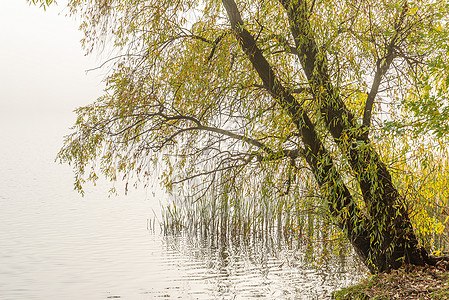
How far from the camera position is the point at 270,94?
7.12 metres

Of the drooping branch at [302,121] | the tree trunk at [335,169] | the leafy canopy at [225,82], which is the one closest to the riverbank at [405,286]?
the tree trunk at [335,169]

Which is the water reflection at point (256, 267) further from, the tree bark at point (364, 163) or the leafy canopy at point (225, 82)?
the leafy canopy at point (225, 82)

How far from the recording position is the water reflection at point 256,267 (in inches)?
348

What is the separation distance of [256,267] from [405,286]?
4387mm

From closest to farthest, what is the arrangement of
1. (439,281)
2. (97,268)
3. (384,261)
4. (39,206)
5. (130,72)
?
1. (439,281)
2. (384,261)
3. (130,72)
4. (97,268)
5. (39,206)

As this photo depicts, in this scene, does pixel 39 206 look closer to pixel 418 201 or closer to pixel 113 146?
pixel 113 146

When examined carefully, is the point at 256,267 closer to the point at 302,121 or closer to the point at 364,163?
the point at 302,121

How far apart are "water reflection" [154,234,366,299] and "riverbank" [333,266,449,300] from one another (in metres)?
0.71

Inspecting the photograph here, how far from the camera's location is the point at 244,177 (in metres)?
7.64

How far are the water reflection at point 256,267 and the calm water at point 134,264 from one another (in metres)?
0.02

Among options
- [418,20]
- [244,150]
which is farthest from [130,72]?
[418,20]

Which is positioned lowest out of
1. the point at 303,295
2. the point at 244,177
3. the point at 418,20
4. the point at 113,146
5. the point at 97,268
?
the point at 303,295

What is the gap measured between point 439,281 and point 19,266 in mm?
8649

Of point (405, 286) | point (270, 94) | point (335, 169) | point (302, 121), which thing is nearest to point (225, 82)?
point (270, 94)
